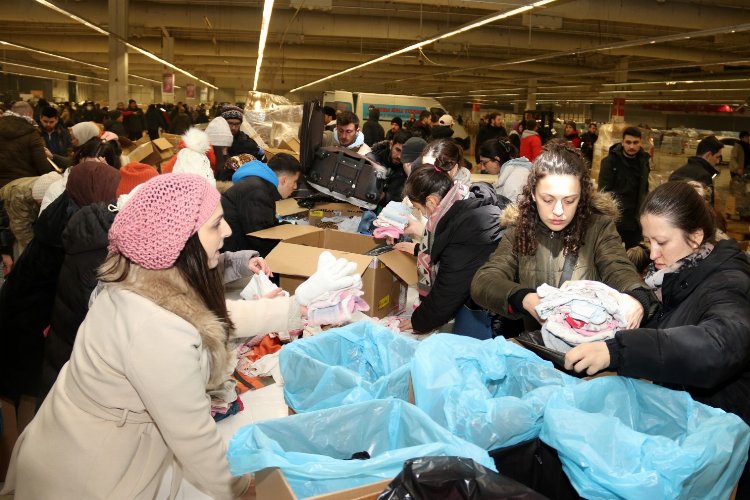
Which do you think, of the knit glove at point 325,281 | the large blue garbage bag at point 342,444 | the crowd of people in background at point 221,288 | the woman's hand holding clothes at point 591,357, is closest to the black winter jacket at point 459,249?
the crowd of people in background at point 221,288

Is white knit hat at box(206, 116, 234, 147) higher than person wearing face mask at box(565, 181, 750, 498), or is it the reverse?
white knit hat at box(206, 116, 234, 147)

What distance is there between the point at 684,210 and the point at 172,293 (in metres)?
1.41

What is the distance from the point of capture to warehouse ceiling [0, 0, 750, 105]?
11078mm

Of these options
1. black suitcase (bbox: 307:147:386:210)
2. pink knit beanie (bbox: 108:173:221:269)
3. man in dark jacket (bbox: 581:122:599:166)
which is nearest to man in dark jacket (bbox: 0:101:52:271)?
black suitcase (bbox: 307:147:386:210)

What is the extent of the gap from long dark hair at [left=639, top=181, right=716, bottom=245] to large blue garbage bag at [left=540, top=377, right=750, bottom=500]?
55 centimetres

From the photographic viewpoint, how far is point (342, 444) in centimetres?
146

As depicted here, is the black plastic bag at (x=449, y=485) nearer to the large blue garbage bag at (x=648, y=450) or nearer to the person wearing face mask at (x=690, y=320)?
the large blue garbage bag at (x=648, y=450)

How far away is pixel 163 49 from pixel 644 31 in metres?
12.0

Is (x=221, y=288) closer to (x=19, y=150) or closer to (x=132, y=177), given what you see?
(x=132, y=177)

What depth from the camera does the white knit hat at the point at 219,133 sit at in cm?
588

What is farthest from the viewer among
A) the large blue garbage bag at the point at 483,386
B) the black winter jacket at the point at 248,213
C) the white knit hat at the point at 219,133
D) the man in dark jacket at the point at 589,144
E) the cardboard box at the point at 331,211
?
the man in dark jacket at the point at 589,144

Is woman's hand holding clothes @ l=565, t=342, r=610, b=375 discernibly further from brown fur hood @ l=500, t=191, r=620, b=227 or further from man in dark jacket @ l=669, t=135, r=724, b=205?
man in dark jacket @ l=669, t=135, r=724, b=205

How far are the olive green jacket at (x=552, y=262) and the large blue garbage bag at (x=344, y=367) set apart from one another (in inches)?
17.4

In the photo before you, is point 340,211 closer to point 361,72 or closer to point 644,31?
point 644,31
